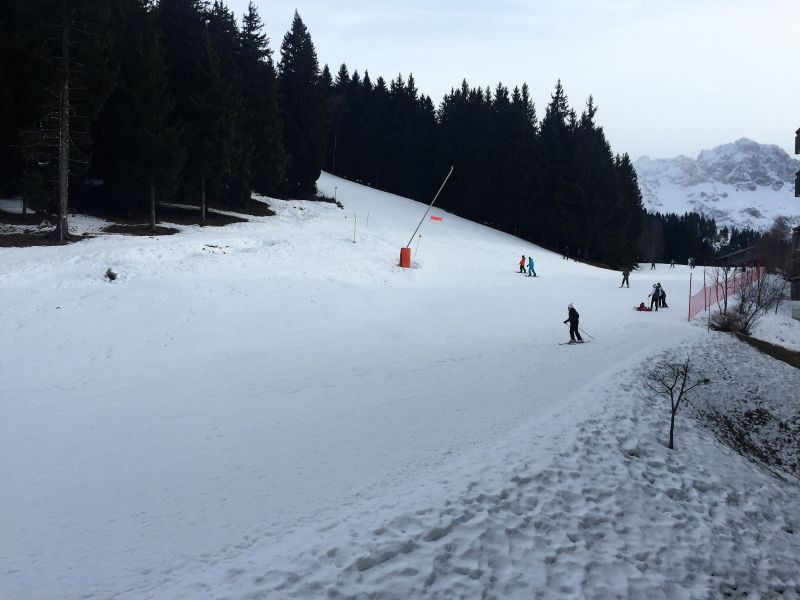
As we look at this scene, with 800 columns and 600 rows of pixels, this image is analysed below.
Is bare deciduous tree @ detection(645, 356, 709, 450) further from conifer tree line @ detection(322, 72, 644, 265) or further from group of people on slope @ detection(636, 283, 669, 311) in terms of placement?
conifer tree line @ detection(322, 72, 644, 265)

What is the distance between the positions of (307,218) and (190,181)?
8945 mm

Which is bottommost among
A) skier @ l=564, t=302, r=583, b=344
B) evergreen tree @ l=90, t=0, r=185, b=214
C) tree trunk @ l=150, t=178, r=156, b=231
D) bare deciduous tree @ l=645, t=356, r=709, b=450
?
bare deciduous tree @ l=645, t=356, r=709, b=450

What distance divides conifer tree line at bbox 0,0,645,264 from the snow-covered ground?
9439mm

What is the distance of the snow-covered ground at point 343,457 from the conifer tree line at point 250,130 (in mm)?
9439

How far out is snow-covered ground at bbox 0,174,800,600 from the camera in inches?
222

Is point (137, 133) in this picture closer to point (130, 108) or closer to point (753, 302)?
point (130, 108)

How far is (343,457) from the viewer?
8.23 meters

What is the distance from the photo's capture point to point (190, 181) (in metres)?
32.2

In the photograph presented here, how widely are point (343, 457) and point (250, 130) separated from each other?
39569 mm

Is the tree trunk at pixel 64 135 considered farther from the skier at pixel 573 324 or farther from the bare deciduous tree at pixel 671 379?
the bare deciduous tree at pixel 671 379

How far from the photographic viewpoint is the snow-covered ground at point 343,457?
18.5 feet

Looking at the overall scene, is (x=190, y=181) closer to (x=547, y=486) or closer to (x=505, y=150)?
(x=547, y=486)

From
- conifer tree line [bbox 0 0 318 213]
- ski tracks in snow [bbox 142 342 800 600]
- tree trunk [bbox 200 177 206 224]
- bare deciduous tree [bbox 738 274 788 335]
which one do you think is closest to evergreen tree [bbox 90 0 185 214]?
conifer tree line [bbox 0 0 318 213]

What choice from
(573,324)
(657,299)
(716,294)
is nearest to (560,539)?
(573,324)
